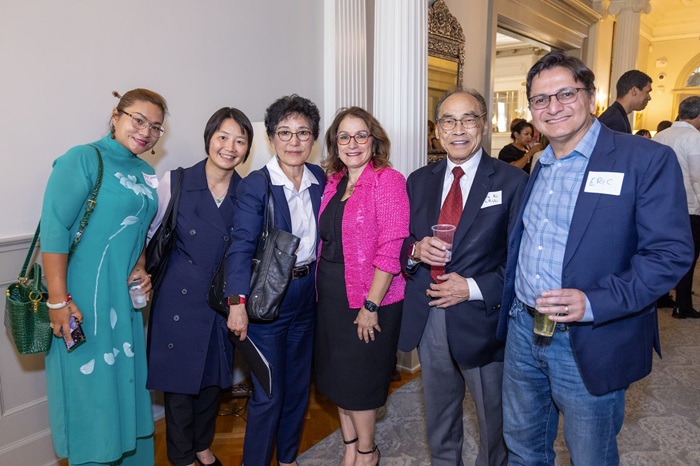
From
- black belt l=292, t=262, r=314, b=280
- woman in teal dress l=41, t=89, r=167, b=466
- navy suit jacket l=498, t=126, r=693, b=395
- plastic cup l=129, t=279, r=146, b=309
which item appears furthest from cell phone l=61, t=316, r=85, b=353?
navy suit jacket l=498, t=126, r=693, b=395

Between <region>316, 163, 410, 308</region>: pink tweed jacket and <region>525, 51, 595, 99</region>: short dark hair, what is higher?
<region>525, 51, 595, 99</region>: short dark hair

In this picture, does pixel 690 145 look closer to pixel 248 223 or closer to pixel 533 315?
pixel 533 315

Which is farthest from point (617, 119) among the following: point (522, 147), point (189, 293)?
point (189, 293)

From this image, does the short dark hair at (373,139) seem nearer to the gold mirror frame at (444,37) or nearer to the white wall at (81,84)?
the white wall at (81,84)

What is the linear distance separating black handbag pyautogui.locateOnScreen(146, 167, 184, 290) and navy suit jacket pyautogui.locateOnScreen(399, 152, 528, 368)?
1123mm

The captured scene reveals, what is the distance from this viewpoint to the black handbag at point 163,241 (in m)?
2.19

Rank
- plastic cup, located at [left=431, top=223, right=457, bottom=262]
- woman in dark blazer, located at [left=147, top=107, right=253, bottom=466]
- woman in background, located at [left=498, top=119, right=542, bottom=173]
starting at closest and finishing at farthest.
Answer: plastic cup, located at [left=431, top=223, right=457, bottom=262], woman in dark blazer, located at [left=147, top=107, right=253, bottom=466], woman in background, located at [left=498, top=119, right=542, bottom=173]

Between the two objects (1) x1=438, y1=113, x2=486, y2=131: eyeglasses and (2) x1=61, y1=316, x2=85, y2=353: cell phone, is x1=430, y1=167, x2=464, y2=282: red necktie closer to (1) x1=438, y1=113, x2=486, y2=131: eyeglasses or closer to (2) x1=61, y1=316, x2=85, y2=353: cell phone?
(1) x1=438, y1=113, x2=486, y2=131: eyeglasses

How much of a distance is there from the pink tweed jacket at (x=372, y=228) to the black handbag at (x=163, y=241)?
803 millimetres

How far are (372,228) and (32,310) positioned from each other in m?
1.41

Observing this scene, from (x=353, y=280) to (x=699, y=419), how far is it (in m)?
2.54

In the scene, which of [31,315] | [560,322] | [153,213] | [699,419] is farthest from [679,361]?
[31,315]

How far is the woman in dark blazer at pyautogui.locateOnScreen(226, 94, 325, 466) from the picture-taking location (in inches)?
80.0

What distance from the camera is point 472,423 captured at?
2.86m
